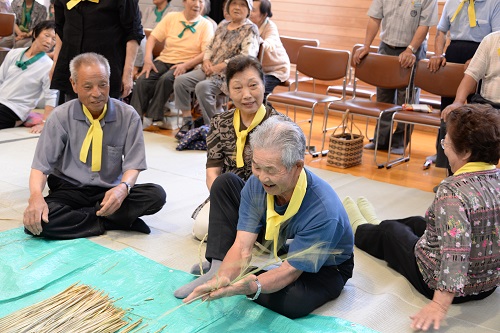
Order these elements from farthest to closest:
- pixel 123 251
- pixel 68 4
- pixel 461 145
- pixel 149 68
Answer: pixel 149 68, pixel 68 4, pixel 123 251, pixel 461 145

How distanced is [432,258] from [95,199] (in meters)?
1.76

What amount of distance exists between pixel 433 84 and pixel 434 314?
3.15 metres

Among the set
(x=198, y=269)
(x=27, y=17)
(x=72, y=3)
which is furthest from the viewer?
(x=27, y=17)

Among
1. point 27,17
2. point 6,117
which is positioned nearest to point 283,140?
point 6,117

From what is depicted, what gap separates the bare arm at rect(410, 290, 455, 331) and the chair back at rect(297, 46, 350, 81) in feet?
11.9

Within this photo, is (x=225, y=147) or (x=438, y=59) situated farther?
(x=438, y=59)

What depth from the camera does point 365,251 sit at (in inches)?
132

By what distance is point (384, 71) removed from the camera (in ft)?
18.1

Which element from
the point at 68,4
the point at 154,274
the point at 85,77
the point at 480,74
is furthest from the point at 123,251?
the point at 480,74

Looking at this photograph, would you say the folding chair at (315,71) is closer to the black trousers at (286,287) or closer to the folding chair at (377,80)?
the folding chair at (377,80)

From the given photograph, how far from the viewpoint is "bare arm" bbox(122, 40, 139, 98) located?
4.44 metres

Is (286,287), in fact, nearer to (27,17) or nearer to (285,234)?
(285,234)

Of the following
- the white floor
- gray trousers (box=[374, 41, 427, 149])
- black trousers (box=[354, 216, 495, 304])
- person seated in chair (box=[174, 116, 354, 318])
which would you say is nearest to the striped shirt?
gray trousers (box=[374, 41, 427, 149])

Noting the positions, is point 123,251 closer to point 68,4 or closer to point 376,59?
point 68,4
